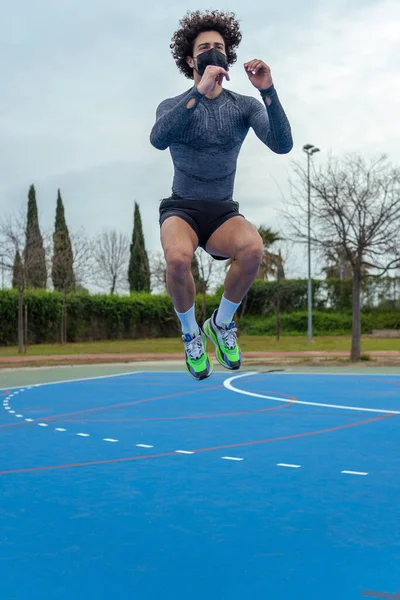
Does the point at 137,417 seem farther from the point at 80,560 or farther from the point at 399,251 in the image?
the point at 399,251

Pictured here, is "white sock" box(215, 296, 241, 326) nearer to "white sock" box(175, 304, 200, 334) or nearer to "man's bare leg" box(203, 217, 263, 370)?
"man's bare leg" box(203, 217, 263, 370)

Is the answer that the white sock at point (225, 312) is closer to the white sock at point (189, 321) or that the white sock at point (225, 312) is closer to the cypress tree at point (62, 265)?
the white sock at point (189, 321)

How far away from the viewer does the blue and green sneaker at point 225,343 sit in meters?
4.30

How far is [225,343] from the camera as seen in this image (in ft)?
14.3

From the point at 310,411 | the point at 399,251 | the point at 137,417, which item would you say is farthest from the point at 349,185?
the point at 137,417

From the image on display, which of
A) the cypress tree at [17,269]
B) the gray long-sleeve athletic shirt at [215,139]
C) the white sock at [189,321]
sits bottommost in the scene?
the white sock at [189,321]

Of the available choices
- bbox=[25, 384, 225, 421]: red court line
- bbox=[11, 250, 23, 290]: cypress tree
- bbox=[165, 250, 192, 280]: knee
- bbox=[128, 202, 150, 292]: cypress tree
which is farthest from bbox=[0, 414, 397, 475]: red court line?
bbox=[128, 202, 150, 292]: cypress tree

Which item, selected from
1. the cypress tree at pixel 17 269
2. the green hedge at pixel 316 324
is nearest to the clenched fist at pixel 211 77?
the cypress tree at pixel 17 269

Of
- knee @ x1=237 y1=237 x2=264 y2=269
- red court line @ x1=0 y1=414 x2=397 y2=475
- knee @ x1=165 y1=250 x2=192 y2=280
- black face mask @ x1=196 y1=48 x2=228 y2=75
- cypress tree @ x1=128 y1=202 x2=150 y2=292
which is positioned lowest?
red court line @ x1=0 y1=414 x2=397 y2=475

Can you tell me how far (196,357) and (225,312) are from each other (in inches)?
14.8

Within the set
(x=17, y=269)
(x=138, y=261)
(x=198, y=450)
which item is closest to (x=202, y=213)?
(x=198, y=450)

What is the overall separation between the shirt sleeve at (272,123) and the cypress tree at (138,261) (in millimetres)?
43694

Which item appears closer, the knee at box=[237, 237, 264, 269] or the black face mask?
the black face mask

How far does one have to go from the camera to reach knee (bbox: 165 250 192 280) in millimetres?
3625
